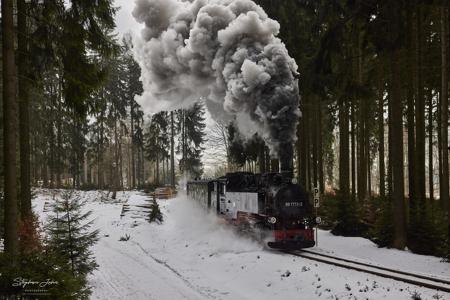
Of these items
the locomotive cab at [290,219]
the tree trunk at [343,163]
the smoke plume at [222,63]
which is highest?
the smoke plume at [222,63]

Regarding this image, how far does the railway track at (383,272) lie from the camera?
31.5 feet

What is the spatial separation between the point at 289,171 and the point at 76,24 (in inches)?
315

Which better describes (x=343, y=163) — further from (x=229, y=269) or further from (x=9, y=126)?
(x=9, y=126)

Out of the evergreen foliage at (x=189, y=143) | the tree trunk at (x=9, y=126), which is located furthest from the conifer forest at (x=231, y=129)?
the evergreen foliage at (x=189, y=143)

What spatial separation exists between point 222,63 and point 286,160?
493cm

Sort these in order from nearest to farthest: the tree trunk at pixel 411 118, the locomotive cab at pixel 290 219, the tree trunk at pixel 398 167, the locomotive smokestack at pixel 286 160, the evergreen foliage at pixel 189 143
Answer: the tree trunk at pixel 398 167 → the locomotive cab at pixel 290 219 → the locomotive smokestack at pixel 286 160 → the tree trunk at pixel 411 118 → the evergreen foliage at pixel 189 143

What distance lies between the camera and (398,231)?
14297 millimetres

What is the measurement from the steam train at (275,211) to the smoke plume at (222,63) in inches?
47.4

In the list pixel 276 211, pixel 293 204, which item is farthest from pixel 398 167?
pixel 276 211

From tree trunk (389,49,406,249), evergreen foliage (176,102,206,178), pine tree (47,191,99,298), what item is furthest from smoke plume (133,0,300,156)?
evergreen foliage (176,102,206,178)

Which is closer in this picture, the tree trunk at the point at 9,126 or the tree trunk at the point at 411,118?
the tree trunk at the point at 9,126

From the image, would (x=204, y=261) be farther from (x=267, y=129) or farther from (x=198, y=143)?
(x=198, y=143)

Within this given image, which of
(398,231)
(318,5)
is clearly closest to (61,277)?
(398,231)

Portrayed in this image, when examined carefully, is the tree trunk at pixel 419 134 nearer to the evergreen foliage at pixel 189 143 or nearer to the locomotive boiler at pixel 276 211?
the locomotive boiler at pixel 276 211
